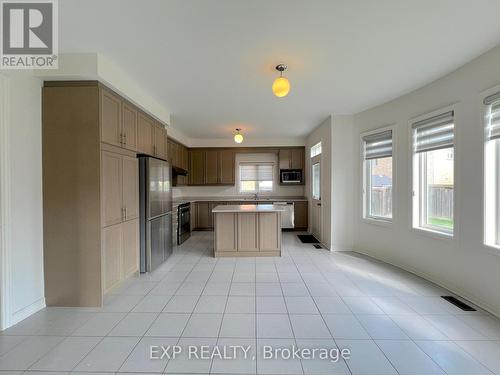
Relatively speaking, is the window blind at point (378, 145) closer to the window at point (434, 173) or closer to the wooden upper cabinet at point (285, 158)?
the window at point (434, 173)

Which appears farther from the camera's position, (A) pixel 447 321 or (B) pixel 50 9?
(A) pixel 447 321

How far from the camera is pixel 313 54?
2410 mm

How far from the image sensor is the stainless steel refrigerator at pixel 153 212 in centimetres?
340

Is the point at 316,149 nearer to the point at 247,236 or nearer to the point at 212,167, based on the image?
the point at 247,236

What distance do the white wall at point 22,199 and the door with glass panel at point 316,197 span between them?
4821 mm

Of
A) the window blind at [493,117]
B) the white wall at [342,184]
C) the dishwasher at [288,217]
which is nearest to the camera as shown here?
the window blind at [493,117]

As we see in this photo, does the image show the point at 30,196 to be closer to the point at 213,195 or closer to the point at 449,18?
the point at 449,18

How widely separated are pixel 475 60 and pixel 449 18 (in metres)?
1.02

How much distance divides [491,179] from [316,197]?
11.5ft

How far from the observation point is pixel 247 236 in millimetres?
4328

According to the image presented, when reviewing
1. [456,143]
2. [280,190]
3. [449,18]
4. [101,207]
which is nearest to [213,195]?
[280,190]

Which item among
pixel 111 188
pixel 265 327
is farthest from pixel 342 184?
pixel 111 188

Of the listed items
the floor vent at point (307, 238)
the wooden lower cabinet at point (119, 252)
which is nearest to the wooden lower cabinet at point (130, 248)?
the wooden lower cabinet at point (119, 252)

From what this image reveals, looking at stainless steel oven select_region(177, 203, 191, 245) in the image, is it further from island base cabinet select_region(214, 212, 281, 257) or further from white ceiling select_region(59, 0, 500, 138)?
white ceiling select_region(59, 0, 500, 138)
